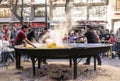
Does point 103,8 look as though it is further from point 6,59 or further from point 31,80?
Answer: point 31,80

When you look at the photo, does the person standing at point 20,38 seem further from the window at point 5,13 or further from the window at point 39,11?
the window at point 5,13

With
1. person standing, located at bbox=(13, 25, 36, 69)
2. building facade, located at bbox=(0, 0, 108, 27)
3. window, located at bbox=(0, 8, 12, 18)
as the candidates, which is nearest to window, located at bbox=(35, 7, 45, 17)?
building facade, located at bbox=(0, 0, 108, 27)

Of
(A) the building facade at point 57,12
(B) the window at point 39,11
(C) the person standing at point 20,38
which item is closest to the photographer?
(C) the person standing at point 20,38

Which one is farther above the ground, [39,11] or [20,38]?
[20,38]

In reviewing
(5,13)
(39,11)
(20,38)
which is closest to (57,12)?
(39,11)

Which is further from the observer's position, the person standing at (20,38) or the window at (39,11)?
the window at (39,11)

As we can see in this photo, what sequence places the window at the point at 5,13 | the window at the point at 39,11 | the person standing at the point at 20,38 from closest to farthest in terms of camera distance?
the person standing at the point at 20,38 < the window at the point at 39,11 < the window at the point at 5,13

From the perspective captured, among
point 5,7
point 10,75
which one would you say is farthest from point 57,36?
point 5,7

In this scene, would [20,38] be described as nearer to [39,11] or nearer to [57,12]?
[57,12]

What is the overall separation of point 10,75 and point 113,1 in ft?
127

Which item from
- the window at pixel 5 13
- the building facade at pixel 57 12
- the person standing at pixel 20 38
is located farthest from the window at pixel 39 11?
the person standing at pixel 20 38

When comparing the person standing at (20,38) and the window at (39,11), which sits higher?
the person standing at (20,38)

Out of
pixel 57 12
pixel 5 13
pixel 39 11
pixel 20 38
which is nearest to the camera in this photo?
pixel 20 38

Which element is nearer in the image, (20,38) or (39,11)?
(20,38)
